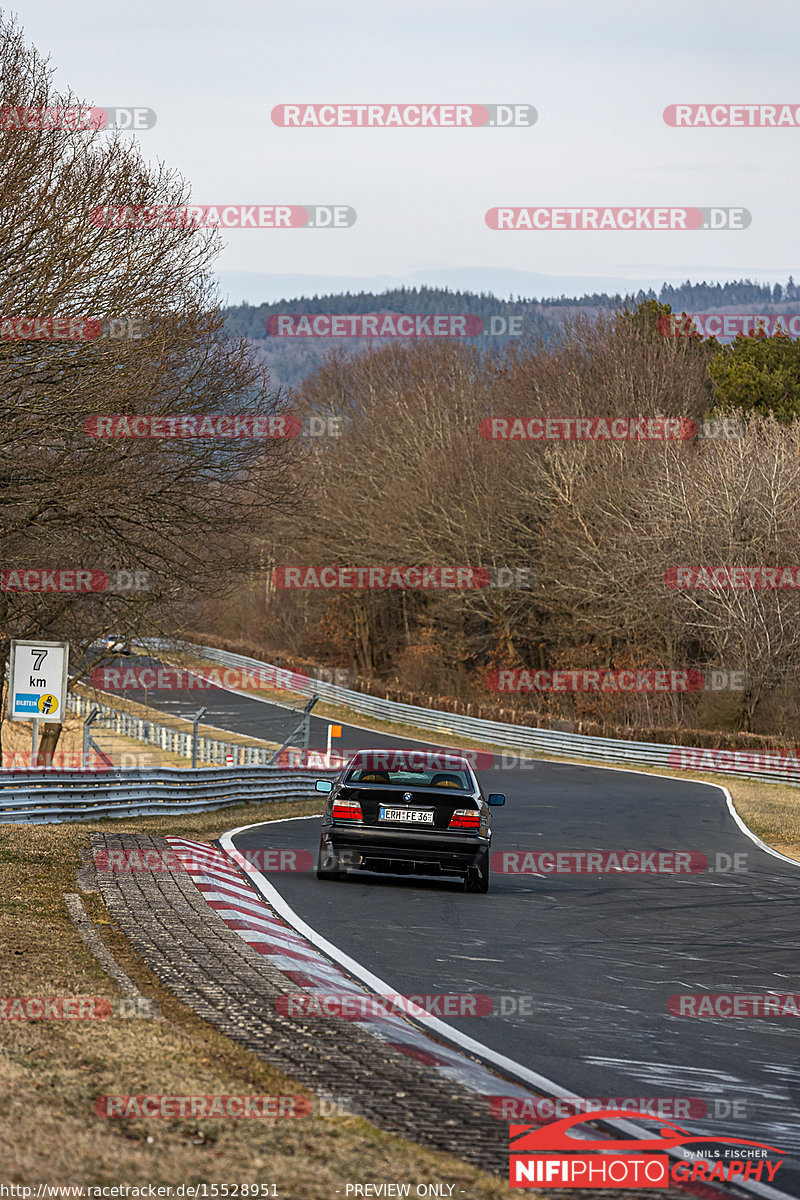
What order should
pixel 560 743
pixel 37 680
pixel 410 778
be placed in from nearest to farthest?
pixel 410 778
pixel 37 680
pixel 560 743

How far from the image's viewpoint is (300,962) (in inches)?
371

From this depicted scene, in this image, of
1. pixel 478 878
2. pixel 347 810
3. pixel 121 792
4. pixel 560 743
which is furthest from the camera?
pixel 560 743

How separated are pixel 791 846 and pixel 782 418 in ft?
133

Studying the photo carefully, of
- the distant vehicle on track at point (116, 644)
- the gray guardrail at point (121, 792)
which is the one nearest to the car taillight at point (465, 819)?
the gray guardrail at point (121, 792)

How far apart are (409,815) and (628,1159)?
869cm

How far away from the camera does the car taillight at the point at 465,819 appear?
1401cm

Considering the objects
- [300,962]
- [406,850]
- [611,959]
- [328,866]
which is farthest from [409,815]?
[300,962]

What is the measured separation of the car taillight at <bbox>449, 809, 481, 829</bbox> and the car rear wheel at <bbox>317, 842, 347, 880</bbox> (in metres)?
1.32

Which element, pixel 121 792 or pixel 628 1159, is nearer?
pixel 628 1159

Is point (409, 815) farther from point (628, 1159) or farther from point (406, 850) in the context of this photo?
point (628, 1159)

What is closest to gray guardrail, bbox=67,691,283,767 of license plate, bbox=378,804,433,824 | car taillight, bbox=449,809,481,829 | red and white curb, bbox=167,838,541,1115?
red and white curb, bbox=167,838,541,1115

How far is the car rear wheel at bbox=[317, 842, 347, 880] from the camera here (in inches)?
562

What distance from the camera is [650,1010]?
28.8 feet

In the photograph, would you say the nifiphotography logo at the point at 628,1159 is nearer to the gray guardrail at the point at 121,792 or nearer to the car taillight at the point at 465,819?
the car taillight at the point at 465,819
